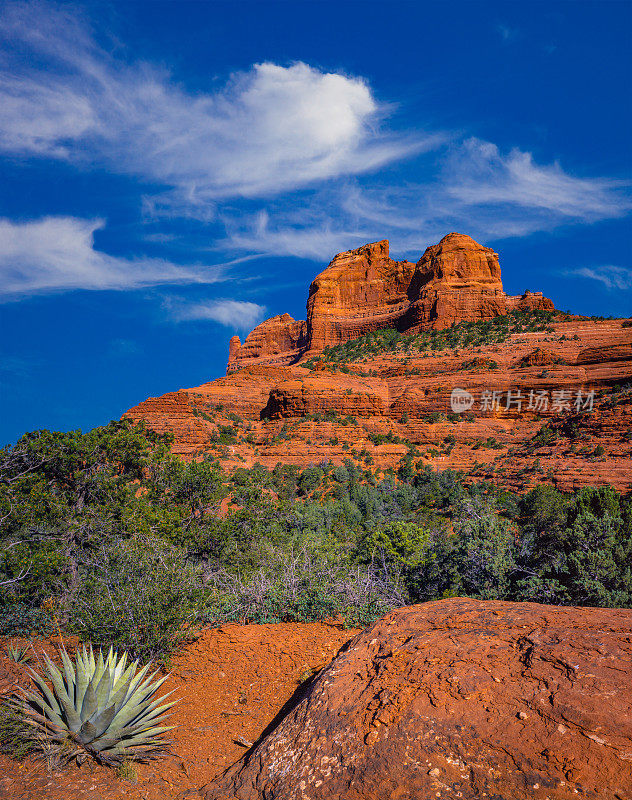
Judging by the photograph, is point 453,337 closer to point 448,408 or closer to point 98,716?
point 448,408

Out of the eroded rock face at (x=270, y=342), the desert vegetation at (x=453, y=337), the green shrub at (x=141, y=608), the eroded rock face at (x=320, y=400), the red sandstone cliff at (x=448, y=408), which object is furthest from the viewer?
the eroded rock face at (x=270, y=342)

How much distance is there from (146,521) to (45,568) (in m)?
2.43

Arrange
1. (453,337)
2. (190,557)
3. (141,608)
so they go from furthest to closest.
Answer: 1. (453,337)
2. (190,557)
3. (141,608)

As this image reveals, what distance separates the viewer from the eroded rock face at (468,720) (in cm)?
252

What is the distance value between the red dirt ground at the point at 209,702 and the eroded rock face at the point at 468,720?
0.48 metres

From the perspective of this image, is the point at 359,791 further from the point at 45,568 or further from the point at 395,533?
the point at 395,533

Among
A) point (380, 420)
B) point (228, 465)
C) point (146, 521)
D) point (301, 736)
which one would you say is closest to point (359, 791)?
point (301, 736)

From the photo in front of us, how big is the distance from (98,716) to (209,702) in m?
1.40

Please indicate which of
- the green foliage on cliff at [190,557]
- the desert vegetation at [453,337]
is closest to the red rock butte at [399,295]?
the desert vegetation at [453,337]

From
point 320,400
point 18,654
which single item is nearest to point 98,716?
point 18,654

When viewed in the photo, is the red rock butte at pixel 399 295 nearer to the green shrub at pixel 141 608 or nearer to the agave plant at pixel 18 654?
the green shrub at pixel 141 608

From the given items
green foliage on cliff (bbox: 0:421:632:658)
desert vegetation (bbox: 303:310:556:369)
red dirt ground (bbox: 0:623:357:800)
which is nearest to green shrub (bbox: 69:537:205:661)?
green foliage on cliff (bbox: 0:421:632:658)

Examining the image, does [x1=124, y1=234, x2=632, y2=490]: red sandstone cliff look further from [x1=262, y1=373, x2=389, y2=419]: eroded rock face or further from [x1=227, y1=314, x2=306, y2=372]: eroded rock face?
[x1=227, y1=314, x2=306, y2=372]: eroded rock face

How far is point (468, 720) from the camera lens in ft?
9.64
